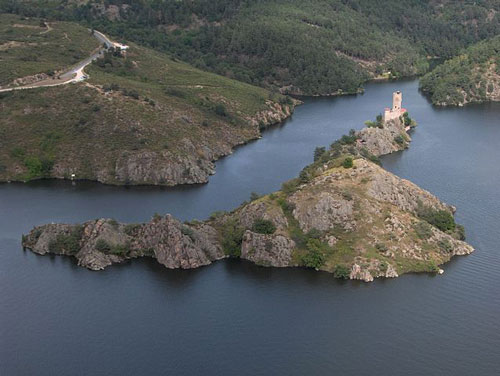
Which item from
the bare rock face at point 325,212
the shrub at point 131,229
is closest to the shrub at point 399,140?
the bare rock face at point 325,212

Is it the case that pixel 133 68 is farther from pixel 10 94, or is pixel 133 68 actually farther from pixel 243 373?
pixel 243 373

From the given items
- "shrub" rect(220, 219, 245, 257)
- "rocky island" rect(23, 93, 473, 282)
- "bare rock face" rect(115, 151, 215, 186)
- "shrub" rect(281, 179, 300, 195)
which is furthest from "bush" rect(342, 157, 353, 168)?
"bare rock face" rect(115, 151, 215, 186)

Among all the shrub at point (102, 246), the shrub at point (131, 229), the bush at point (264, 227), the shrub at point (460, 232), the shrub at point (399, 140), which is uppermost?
the shrub at point (460, 232)

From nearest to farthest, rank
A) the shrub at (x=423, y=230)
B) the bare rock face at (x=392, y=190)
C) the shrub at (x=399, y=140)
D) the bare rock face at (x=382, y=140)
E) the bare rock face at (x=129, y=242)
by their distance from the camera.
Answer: the bare rock face at (x=129, y=242)
the shrub at (x=423, y=230)
the bare rock face at (x=392, y=190)
the bare rock face at (x=382, y=140)
the shrub at (x=399, y=140)

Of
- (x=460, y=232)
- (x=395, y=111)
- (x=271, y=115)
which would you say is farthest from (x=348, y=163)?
(x=271, y=115)

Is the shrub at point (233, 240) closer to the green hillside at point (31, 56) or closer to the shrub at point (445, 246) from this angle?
the shrub at point (445, 246)

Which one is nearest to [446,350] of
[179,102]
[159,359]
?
[159,359]
